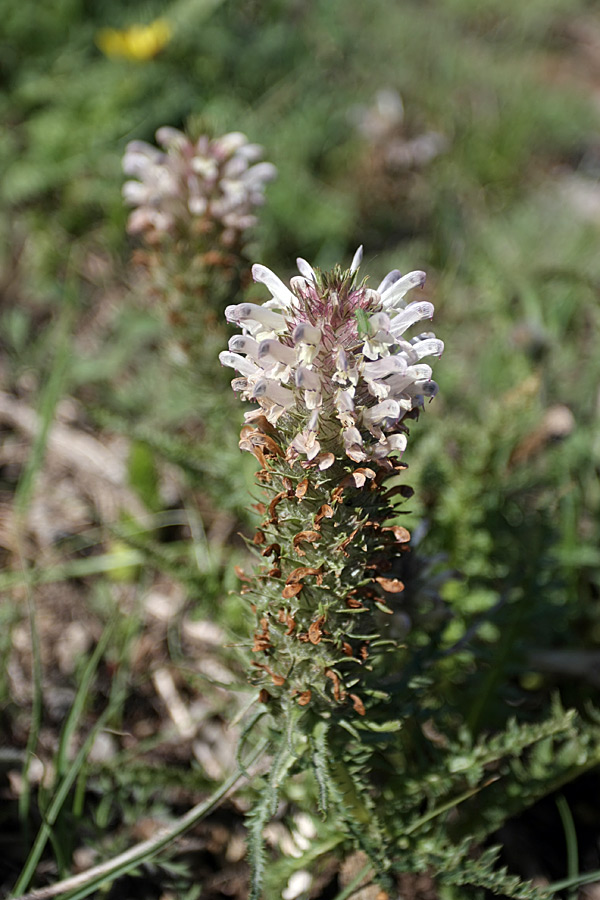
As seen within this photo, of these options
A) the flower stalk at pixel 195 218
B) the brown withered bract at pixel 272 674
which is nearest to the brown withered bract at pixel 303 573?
the brown withered bract at pixel 272 674

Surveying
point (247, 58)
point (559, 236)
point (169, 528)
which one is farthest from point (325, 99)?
point (169, 528)

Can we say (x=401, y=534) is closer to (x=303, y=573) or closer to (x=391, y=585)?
(x=391, y=585)

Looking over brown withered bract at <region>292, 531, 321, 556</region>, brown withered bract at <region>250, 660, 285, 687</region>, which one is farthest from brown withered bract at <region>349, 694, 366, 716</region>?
brown withered bract at <region>292, 531, 321, 556</region>

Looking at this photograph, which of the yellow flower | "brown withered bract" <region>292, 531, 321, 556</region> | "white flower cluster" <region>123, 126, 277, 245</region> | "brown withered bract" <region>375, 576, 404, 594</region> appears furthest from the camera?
the yellow flower

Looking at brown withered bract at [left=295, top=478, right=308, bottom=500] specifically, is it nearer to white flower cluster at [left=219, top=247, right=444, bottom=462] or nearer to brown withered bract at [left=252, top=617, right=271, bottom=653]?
white flower cluster at [left=219, top=247, right=444, bottom=462]

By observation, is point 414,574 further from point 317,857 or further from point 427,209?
point 427,209

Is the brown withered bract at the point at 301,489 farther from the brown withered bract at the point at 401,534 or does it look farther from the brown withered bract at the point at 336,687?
the brown withered bract at the point at 336,687
